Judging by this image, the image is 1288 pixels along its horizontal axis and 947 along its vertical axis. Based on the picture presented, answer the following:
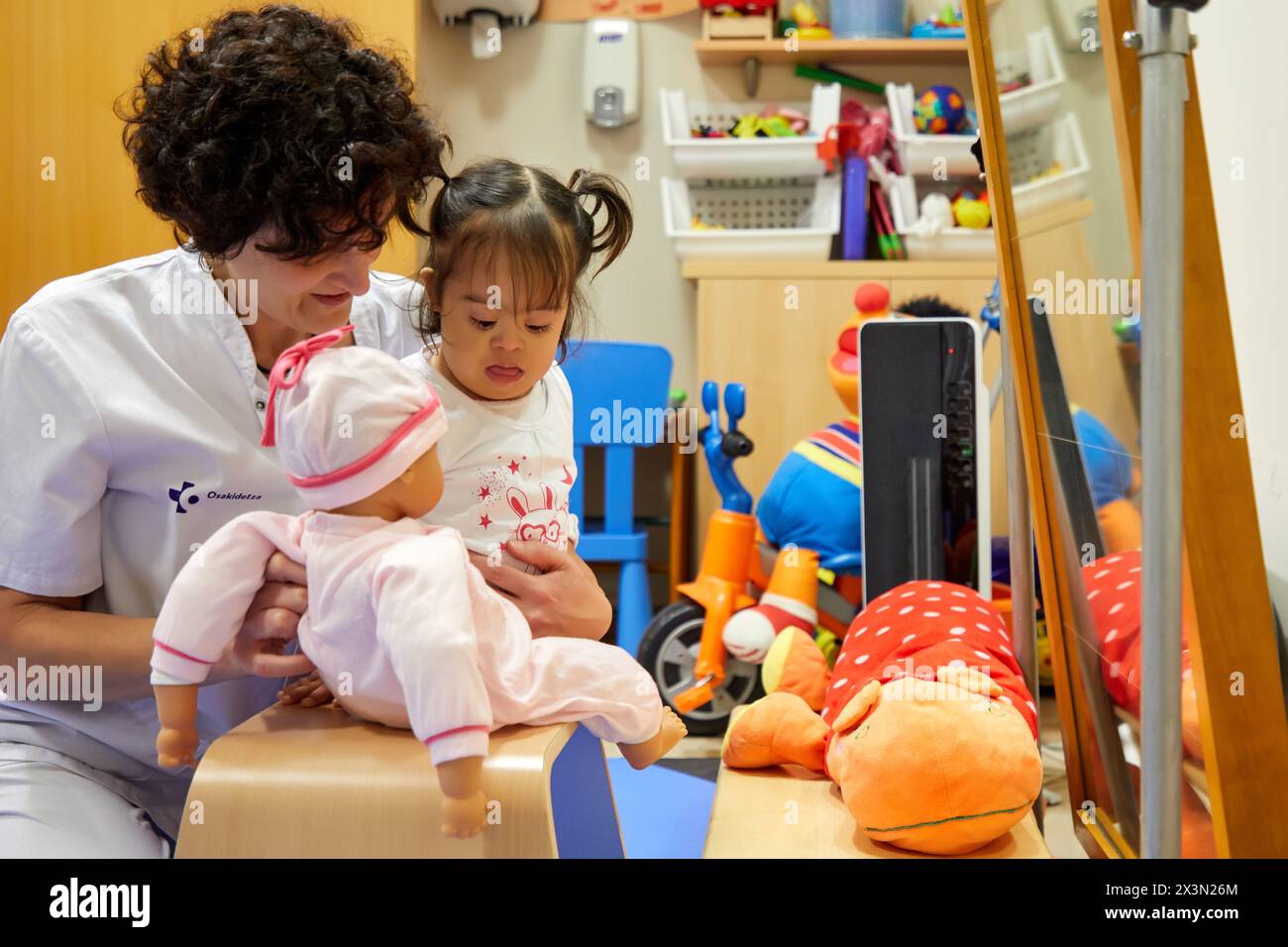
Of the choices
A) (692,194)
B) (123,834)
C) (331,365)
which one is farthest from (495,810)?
(692,194)

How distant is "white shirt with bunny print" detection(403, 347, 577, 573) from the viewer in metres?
1.14

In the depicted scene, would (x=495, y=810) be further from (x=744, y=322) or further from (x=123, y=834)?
(x=744, y=322)

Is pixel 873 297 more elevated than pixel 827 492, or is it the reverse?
pixel 873 297

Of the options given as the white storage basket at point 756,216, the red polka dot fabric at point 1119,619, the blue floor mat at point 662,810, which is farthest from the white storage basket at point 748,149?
the red polka dot fabric at point 1119,619

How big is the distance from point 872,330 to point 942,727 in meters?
1.03

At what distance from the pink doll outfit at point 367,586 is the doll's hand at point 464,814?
3 cm

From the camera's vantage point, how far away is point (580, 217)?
1169 millimetres

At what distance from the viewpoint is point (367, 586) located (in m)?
0.84

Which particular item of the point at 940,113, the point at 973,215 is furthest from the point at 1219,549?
the point at 940,113

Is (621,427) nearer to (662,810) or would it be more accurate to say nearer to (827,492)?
(827,492)

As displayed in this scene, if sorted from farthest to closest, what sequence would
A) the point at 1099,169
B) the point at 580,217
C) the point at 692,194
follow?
the point at 692,194 → the point at 580,217 → the point at 1099,169

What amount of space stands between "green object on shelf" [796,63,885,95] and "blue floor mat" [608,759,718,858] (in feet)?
6.37

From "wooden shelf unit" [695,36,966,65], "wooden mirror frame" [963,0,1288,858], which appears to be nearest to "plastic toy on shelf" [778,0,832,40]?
"wooden shelf unit" [695,36,966,65]
